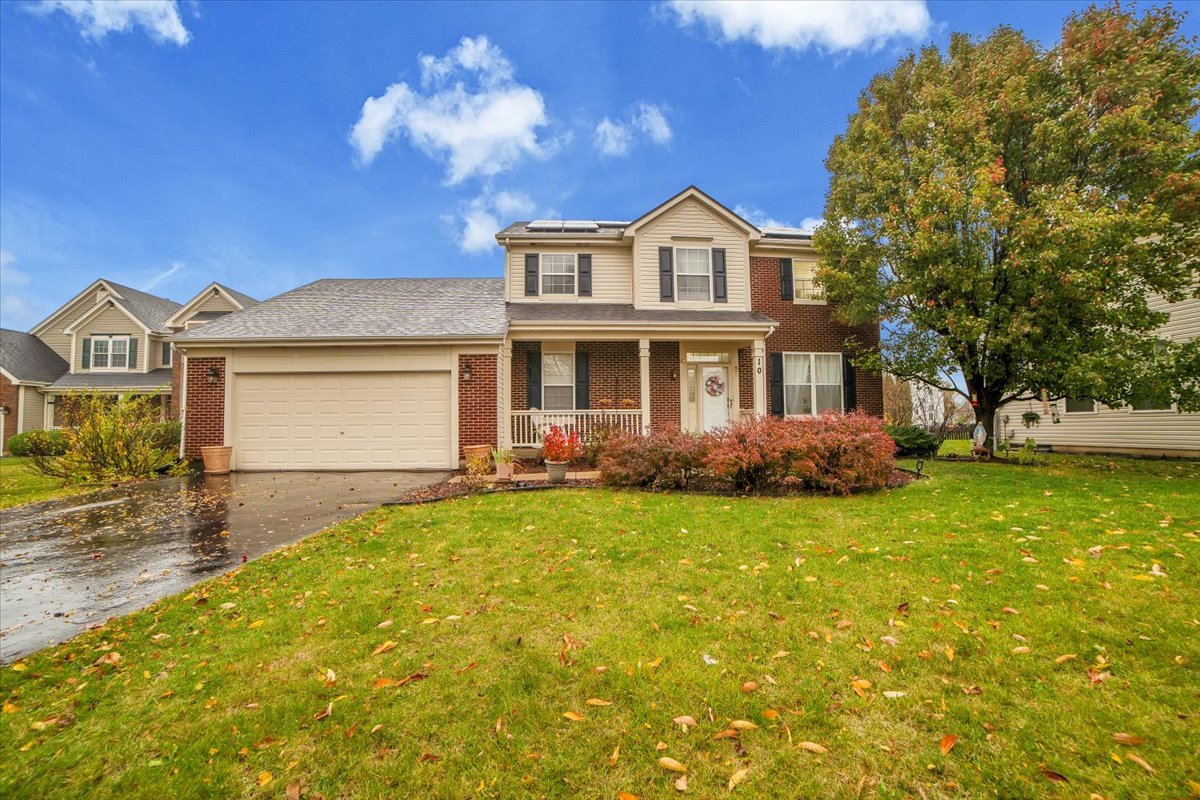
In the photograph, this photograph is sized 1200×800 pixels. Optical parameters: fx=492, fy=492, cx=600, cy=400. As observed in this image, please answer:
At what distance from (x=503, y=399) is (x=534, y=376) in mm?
1790

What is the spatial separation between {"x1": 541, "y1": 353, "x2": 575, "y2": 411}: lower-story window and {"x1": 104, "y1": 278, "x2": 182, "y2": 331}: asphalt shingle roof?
19.6 metres

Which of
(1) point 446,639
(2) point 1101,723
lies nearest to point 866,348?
(2) point 1101,723

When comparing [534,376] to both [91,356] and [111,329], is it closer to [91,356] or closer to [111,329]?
[111,329]

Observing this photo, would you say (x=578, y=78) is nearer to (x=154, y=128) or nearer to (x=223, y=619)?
(x=154, y=128)

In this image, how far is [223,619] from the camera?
3.30m

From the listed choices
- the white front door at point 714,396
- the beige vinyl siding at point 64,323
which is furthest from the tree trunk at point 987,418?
the beige vinyl siding at point 64,323

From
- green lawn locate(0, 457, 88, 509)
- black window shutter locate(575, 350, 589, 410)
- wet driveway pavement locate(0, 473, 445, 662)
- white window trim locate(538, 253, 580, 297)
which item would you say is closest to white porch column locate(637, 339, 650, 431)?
black window shutter locate(575, 350, 589, 410)

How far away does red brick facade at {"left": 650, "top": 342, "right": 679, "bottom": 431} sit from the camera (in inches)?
543

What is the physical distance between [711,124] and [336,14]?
14705mm

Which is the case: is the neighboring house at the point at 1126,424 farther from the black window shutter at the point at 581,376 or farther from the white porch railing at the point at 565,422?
the black window shutter at the point at 581,376

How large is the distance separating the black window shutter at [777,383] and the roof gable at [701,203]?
11.8 ft

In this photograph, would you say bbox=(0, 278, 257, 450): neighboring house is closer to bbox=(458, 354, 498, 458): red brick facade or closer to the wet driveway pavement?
bbox=(458, 354, 498, 458): red brick facade

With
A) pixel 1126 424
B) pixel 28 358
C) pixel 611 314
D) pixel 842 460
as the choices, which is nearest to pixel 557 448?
pixel 842 460

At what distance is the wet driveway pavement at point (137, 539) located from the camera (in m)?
3.54
